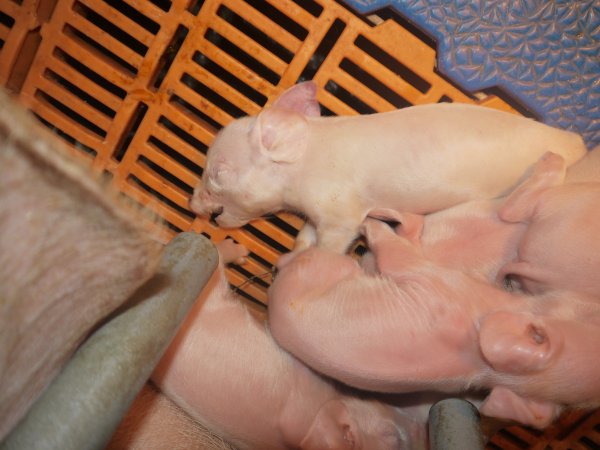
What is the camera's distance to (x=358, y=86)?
185 cm

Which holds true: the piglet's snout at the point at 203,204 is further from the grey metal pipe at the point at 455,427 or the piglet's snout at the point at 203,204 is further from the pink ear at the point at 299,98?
the grey metal pipe at the point at 455,427

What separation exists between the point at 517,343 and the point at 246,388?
2.35ft

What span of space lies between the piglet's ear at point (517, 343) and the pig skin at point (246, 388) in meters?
0.51

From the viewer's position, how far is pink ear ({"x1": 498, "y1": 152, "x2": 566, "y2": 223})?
156 centimetres

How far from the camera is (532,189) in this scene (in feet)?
5.19

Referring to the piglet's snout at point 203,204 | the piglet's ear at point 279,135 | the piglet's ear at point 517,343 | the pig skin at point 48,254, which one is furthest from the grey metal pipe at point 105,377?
the piglet's snout at point 203,204

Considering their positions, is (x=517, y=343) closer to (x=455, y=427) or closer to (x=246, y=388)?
(x=455, y=427)

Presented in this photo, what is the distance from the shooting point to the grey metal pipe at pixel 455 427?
1.14 meters

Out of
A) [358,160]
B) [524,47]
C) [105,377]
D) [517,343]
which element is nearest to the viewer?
[105,377]

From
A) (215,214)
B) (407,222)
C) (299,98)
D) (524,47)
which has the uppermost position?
(524,47)

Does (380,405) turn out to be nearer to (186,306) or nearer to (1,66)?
(186,306)

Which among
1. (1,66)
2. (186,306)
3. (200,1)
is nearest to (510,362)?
(186,306)

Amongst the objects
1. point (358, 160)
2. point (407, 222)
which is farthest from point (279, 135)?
point (407, 222)

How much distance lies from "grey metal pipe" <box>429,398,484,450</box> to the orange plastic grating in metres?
0.98
